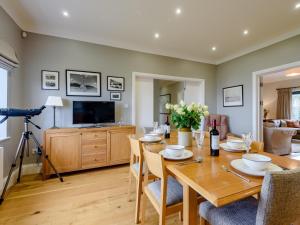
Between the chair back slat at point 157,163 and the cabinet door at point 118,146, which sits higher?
the chair back slat at point 157,163

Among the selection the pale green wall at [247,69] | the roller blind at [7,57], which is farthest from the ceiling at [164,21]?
the roller blind at [7,57]

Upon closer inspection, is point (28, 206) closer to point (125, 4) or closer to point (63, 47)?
point (63, 47)

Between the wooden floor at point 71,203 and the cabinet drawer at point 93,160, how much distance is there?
0.25 metres

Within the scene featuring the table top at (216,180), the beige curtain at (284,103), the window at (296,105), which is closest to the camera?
the table top at (216,180)

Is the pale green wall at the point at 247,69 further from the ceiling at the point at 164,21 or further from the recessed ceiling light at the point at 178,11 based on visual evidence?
the recessed ceiling light at the point at 178,11

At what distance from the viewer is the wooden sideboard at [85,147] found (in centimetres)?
267

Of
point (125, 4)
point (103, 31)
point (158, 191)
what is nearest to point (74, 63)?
point (103, 31)

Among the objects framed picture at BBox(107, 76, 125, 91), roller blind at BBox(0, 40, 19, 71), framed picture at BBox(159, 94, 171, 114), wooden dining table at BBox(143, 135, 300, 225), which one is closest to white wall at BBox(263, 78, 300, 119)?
framed picture at BBox(159, 94, 171, 114)

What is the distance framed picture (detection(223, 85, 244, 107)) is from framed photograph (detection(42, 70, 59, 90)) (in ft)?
13.8

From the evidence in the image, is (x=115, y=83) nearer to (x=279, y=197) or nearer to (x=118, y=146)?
(x=118, y=146)

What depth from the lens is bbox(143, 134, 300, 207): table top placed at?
74cm

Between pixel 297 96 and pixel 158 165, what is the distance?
8499 millimetres

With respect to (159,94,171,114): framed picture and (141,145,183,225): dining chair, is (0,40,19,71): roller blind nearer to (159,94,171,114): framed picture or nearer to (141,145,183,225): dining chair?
(141,145,183,225): dining chair

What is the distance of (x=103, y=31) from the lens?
121 inches
